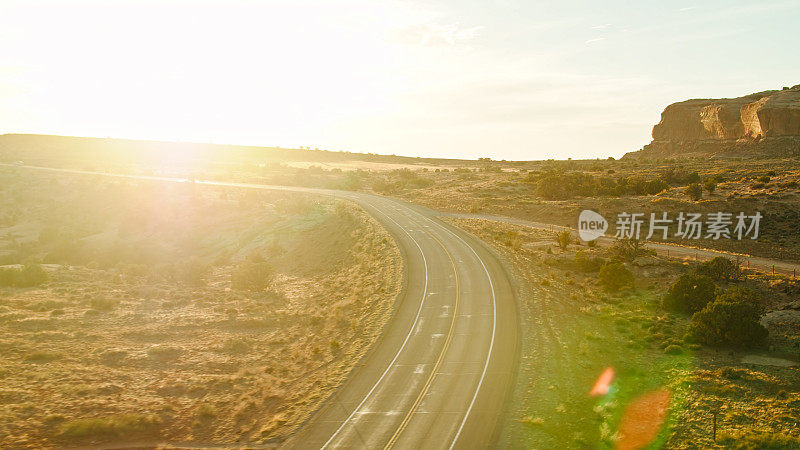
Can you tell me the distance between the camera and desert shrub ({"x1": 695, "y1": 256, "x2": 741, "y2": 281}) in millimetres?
34438

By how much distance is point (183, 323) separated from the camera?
33.1 metres

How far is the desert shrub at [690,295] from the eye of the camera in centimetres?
2970

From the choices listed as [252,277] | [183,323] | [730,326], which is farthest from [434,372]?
[252,277]

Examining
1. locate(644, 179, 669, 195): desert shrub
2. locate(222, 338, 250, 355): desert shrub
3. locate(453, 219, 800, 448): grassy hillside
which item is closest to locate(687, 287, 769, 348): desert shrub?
locate(453, 219, 800, 448): grassy hillside

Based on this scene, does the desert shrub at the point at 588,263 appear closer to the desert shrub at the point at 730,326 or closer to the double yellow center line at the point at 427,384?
the double yellow center line at the point at 427,384

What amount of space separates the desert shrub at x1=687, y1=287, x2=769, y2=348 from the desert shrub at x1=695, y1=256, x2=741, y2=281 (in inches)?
339

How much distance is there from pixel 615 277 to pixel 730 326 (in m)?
10.6

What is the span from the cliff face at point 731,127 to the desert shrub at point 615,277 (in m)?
90.6

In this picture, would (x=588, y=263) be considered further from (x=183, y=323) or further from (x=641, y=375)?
(x=183, y=323)

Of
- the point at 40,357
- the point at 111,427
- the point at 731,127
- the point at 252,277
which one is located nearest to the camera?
the point at 111,427

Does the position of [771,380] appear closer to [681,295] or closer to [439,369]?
[681,295]

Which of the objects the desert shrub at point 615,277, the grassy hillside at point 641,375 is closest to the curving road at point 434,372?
the grassy hillside at point 641,375

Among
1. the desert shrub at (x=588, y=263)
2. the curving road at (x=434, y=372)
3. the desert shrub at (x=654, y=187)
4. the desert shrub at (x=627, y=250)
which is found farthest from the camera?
the desert shrub at (x=654, y=187)

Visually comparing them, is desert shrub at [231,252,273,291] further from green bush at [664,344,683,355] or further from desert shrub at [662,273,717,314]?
desert shrub at [662,273,717,314]
